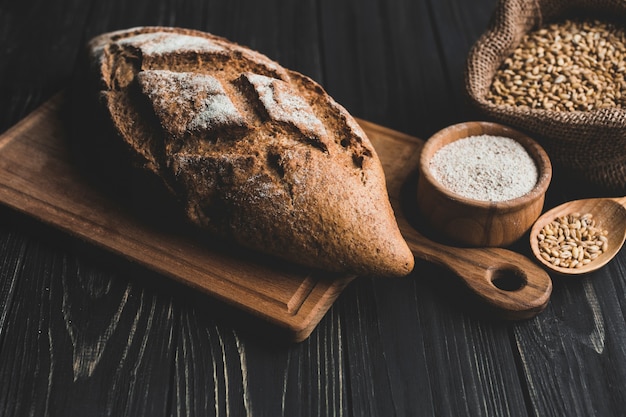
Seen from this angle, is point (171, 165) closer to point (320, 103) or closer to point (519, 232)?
point (320, 103)

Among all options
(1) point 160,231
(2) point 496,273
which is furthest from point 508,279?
(1) point 160,231

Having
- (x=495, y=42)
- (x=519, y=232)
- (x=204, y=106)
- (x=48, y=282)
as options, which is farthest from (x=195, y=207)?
(x=495, y=42)

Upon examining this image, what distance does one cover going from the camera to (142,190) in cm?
167

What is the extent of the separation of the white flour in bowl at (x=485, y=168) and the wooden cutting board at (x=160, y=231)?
15 centimetres

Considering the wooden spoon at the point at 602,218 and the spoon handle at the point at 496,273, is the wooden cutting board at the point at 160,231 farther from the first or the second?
the wooden spoon at the point at 602,218

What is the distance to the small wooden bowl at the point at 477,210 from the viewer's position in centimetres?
157

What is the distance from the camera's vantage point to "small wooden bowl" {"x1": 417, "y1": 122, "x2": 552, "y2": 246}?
5.16 feet

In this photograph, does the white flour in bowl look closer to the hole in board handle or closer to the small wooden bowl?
the small wooden bowl

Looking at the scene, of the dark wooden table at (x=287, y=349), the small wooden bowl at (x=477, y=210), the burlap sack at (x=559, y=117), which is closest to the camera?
the dark wooden table at (x=287, y=349)

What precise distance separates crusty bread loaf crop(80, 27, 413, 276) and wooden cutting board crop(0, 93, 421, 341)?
5cm

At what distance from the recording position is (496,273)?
1617mm

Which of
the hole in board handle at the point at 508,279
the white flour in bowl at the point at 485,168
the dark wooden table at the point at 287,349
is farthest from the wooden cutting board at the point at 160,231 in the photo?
the hole in board handle at the point at 508,279

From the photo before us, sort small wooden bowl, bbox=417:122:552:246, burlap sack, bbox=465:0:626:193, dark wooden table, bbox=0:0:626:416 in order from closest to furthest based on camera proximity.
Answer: dark wooden table, bbox=0:0:626:416, small wooden bowl, bbox=417:122:552:246, burlap sack, bbox=465:0:626:193

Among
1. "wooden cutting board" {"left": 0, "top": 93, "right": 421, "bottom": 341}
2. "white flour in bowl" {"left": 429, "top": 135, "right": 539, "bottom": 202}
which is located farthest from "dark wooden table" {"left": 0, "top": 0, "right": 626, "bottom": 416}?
"white flour in bowl" {"left": 429, "top": 135, "right": 539, "bottom": 202}
